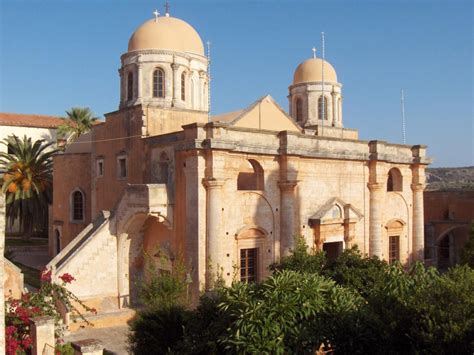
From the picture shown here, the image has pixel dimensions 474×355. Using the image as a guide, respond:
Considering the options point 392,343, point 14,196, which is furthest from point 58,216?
point 392,343

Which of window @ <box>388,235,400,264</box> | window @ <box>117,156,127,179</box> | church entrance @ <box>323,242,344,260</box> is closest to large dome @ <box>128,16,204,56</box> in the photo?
window @ <box>117,156,127,179</box>

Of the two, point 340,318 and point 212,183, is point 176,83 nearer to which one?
point 212,183

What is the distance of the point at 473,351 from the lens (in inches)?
327

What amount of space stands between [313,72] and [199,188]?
52.9 ft

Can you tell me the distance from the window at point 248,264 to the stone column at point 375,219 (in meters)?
6.27

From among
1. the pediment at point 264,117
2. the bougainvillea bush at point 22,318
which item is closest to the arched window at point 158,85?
the pediment at point 264,117

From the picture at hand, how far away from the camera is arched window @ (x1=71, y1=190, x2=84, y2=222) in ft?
86.8

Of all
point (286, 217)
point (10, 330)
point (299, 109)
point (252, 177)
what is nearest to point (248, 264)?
point (286, 217)

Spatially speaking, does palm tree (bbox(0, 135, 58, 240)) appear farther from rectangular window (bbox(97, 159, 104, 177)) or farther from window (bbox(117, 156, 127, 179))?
window (bbox(117, 156, 127, 179))

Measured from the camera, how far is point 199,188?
60.6 ft

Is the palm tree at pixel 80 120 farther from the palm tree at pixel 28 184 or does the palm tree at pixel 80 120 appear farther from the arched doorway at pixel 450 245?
the arched doorway at pixel 450 245

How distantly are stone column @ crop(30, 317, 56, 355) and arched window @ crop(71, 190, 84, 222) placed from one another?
50.0ft

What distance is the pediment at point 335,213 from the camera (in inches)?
850

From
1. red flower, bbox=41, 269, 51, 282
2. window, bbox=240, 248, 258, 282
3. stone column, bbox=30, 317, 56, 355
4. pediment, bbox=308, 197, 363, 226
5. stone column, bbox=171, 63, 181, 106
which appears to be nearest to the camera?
stone column, bbox=30, 317, 56, 355
